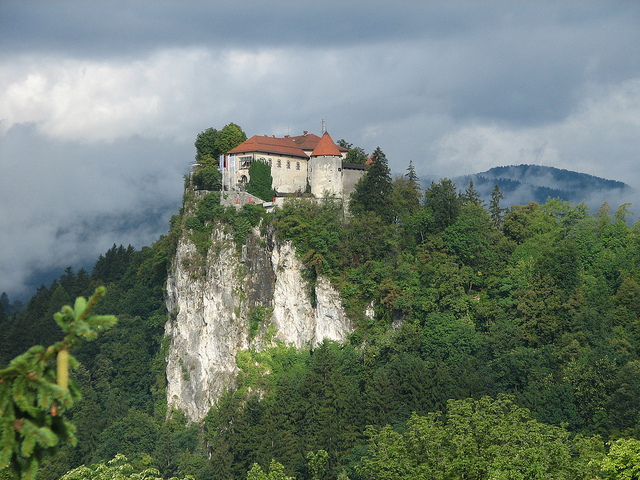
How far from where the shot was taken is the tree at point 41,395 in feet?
29.2

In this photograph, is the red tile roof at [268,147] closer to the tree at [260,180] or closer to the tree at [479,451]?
the tree at [260,180]

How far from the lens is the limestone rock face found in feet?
210

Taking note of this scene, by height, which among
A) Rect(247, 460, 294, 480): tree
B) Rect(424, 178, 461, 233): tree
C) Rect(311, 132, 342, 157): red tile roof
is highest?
Rect(311, 132, 342, 157): red tile roof

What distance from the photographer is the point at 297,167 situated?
6762 centimetres

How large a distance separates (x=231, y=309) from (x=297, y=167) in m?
13.8

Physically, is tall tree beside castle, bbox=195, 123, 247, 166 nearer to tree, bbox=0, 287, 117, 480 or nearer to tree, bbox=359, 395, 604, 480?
tree, bbox=359, 395, 604, 480

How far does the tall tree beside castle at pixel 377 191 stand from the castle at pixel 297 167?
266cm

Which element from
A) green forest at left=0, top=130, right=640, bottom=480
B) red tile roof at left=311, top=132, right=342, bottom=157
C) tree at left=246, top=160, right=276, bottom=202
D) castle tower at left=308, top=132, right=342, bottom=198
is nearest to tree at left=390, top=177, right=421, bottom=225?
green forest at left=0, top=130, right=640, bottom=480

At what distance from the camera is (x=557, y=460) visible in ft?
103

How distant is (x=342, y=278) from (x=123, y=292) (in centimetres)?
4113

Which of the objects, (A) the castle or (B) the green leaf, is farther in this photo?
(A) the castle

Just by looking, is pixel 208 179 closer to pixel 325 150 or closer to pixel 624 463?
pixel 325 150

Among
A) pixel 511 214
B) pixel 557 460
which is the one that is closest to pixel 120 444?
pixel 511 214

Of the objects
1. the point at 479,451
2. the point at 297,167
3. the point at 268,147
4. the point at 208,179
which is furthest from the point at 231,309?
the point at 479,451
